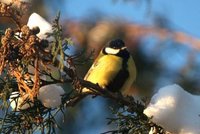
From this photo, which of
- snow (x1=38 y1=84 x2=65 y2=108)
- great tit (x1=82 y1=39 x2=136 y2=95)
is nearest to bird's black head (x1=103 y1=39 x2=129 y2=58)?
great tit (x1=82 y1=39 x2=136 y2=95)

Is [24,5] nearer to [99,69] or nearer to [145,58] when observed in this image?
[99,69]

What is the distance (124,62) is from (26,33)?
0.69 meters

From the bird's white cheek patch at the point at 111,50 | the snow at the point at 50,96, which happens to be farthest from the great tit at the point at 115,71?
the snow at the point at 50,96

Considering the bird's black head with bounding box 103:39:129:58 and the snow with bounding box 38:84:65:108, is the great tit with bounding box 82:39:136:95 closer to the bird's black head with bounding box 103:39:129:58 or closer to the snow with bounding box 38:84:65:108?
the bird's black head with bounding box 103:39:129:58

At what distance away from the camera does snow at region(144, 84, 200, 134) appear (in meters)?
1.27

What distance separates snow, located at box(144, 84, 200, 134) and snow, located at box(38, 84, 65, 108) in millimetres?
208

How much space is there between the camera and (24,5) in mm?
1329

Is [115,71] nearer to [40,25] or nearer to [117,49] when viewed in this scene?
[117,49]

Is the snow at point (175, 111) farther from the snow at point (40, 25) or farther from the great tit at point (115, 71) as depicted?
the great tit at point (115, 71)

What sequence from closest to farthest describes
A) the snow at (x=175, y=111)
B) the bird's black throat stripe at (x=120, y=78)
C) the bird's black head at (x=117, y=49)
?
the snow at (x=175, y=111)
the bird's black throat stripe at (x=120, y=78)
the bird's black head at (x=117, y=49)

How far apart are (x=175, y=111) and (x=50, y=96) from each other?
0.28 metres

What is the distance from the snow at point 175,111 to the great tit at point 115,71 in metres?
0.48

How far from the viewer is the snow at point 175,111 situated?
1266 millimetres

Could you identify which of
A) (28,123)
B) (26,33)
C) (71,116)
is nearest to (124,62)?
(28,123)
